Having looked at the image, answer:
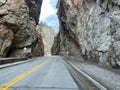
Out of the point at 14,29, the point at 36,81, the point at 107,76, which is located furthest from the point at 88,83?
the point at 14,29

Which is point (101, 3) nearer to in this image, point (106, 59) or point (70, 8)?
point (106, 59)

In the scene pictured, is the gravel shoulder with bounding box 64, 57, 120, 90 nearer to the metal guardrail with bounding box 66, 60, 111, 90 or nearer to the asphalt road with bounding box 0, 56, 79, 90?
the metal guardrail with bounding box 66, 60, 111, 90

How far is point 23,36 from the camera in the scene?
49.4 m

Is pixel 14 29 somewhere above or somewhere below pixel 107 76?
above

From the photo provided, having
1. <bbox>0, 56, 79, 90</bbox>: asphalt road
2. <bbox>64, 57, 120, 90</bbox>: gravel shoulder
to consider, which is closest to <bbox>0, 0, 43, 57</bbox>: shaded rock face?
<bbox>0, 56, 79, 90</bbox>: asphalt road

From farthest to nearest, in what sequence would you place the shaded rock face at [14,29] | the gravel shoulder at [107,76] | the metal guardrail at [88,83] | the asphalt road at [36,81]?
the shaded rock face at [14,29]
the gravel shoulder at [107,76]
the asphalt road at [36,81]
the metal guardrail at [88,83]

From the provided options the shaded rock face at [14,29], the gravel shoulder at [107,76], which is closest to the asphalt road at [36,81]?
the gravel shoulder at [107,76]

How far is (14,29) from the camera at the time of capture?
1832 inches

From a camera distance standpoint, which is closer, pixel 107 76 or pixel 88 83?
pixel 88 83

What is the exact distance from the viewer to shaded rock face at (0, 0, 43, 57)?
42.8 m

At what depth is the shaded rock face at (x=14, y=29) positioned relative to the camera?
1685 inches

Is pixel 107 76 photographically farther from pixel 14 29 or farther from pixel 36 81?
pixel 14 29

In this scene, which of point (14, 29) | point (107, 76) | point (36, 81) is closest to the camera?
point (36, 81)

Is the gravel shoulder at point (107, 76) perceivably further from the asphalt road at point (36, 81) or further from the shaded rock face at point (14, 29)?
the shaded rock face at point (14, 29)
